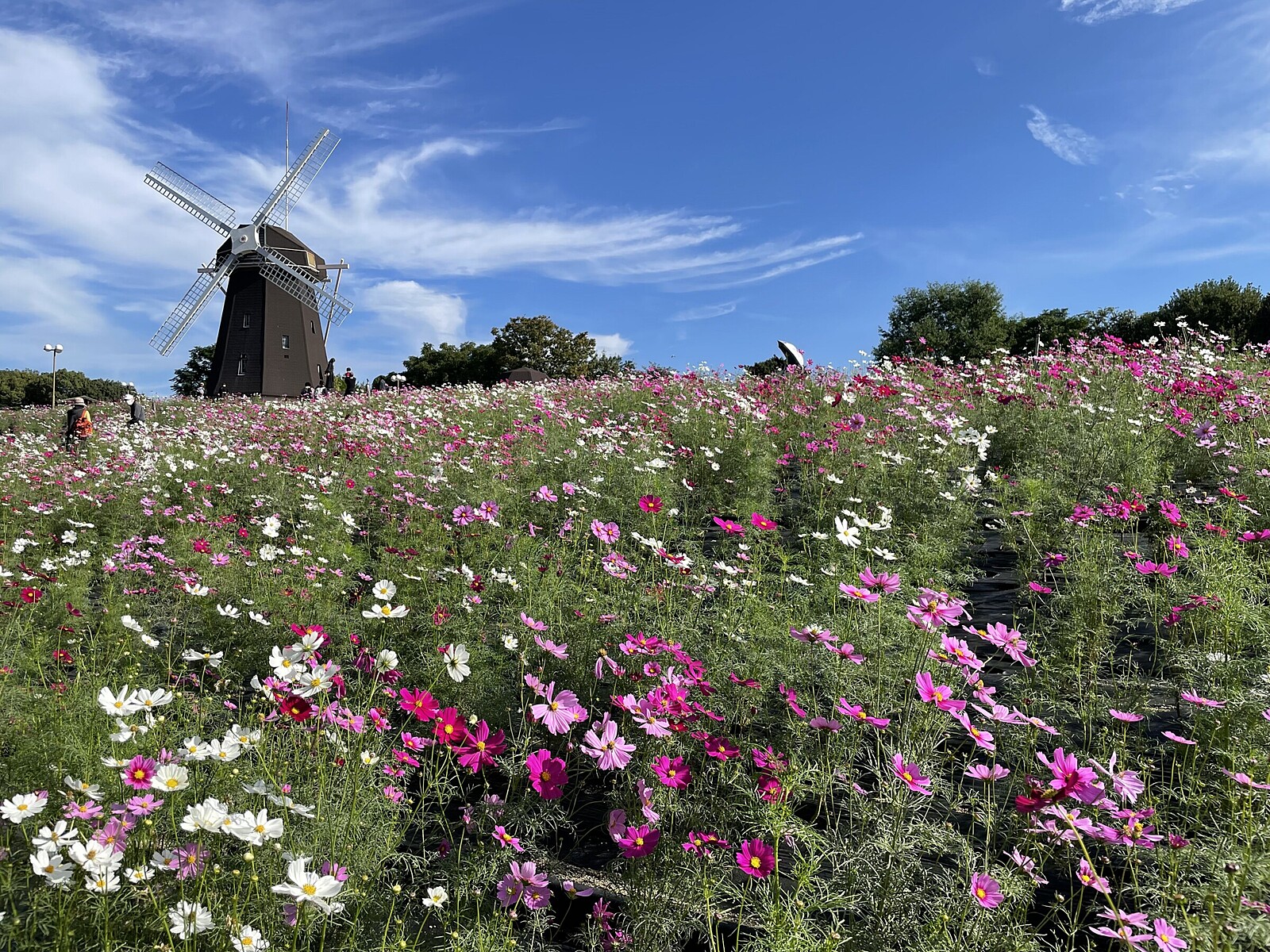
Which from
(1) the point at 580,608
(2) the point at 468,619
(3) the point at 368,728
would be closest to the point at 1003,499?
(1) the point at 580,608

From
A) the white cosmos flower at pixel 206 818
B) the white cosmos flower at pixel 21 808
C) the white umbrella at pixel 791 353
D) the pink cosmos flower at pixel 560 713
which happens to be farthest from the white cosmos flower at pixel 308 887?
the white umbrella at pixel 791 353

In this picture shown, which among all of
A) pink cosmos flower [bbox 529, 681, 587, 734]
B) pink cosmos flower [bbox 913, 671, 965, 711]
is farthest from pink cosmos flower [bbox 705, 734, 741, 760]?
pink cosmos flower [bbox 913, 671, 965, 711]

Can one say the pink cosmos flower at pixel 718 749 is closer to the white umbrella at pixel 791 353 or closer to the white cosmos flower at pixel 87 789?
the white cosmos flower at pixel 87 789

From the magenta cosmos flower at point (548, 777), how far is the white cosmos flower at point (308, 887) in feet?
1.87

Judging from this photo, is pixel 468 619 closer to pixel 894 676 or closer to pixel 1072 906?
pixel 894 676

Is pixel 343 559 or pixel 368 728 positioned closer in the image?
pixel 368 728

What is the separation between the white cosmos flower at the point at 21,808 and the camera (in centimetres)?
190

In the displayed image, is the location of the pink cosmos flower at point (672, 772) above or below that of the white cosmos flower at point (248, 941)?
above

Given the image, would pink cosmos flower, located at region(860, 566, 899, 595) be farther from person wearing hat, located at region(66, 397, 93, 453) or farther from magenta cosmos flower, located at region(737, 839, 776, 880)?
person wearing hat, located at region(66, 397, 93, 453)

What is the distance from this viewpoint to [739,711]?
280cm

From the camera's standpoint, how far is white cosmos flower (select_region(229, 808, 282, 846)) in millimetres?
1745

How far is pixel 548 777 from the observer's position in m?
2.12

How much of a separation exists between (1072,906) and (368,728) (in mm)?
2339

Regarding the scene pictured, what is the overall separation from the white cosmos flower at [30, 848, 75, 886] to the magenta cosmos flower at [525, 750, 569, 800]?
1.11 meters
